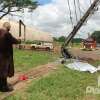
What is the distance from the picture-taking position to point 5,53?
33.3ft

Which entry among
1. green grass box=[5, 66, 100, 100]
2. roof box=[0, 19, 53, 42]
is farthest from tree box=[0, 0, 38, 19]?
green grass box=[5, 66, 100, 100]

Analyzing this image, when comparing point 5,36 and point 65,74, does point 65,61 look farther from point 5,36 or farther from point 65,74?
point 5,36

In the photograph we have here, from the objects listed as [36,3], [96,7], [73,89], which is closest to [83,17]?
[96,7]

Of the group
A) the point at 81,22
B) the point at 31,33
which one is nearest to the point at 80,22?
the point at 81,22

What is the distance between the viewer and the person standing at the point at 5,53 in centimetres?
1005

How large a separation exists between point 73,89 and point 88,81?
1.63 meters

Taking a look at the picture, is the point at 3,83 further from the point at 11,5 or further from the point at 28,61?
the point at 11,5

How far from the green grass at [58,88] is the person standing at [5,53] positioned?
620 mm

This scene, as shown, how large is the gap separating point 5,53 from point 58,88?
1.61 meters

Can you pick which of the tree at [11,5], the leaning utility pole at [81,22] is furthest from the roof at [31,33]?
the leaning utility pole at [81,22]

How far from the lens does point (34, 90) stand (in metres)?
10.0

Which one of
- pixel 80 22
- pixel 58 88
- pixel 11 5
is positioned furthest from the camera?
pixel 11 5

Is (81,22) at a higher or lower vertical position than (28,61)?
higher

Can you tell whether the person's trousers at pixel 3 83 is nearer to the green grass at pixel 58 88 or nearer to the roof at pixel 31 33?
the green grass at pixel 58 88
